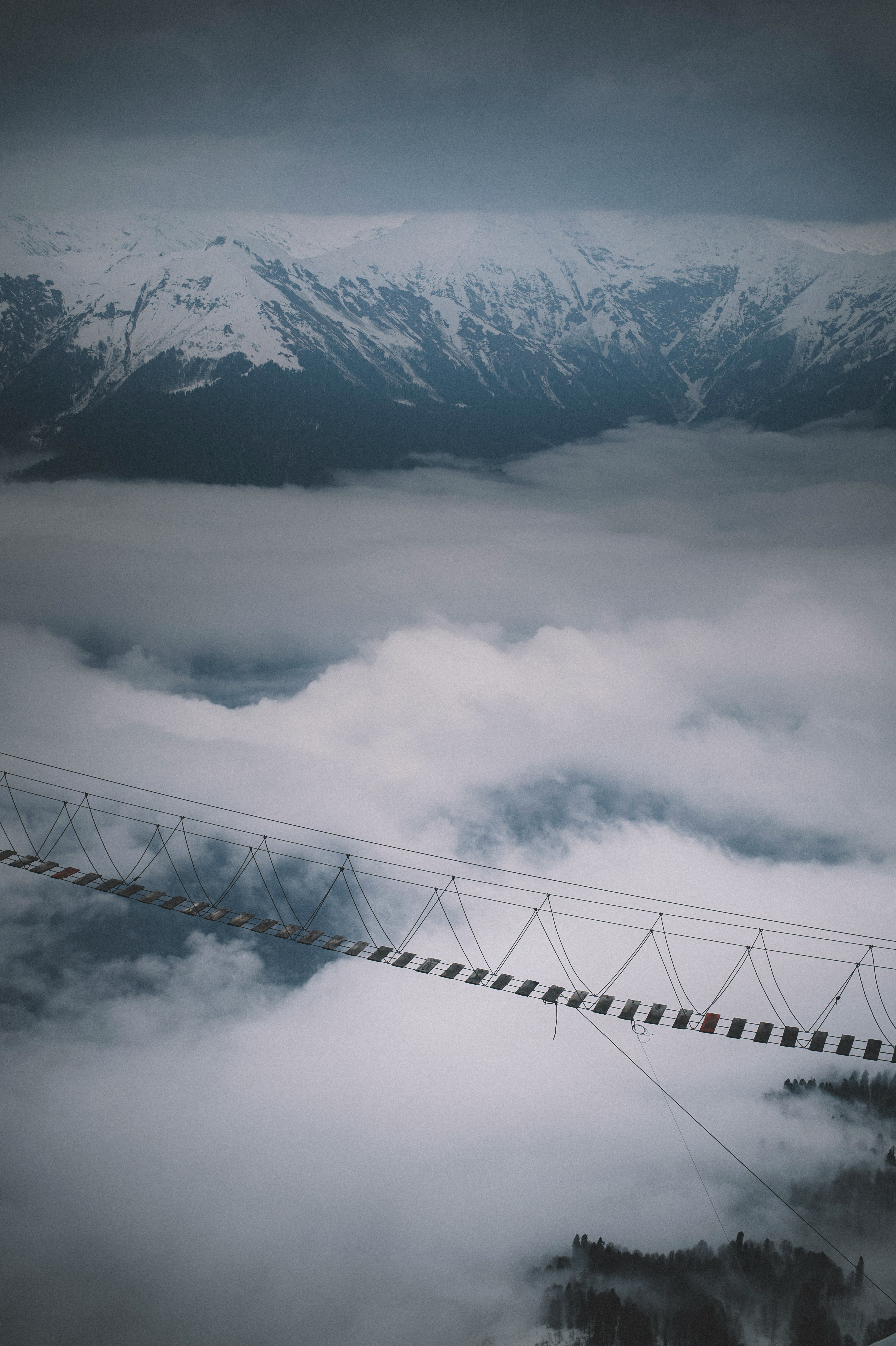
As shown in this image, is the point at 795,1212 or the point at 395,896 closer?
the point at 795,1212

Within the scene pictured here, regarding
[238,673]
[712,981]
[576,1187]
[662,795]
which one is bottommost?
[712,981]

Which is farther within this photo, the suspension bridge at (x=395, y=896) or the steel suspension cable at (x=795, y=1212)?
the suspension bridge at (x=395, y=896)

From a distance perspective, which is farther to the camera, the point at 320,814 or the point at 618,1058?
the point at 320,814

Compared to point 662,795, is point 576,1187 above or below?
below

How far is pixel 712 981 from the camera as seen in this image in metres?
148

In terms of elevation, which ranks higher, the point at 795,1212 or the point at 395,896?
the point at 795,1212

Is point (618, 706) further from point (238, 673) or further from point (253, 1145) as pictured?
point (253, 1145)

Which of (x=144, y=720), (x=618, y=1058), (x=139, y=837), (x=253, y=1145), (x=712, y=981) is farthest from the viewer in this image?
(x=144, y=720)

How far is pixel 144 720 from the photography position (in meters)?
176

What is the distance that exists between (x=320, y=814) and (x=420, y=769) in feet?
75.6

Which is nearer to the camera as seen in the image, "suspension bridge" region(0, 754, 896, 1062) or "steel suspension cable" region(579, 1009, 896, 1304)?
"steel suspension cable" region(579, 1009, 896, 1304)

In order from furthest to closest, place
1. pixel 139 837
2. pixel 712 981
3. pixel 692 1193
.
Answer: pixel 139 837
pixel 712 981
pixel 692 1193

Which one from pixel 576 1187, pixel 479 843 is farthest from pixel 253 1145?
pixel 479 843

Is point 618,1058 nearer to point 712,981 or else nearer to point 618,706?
point 712,981
